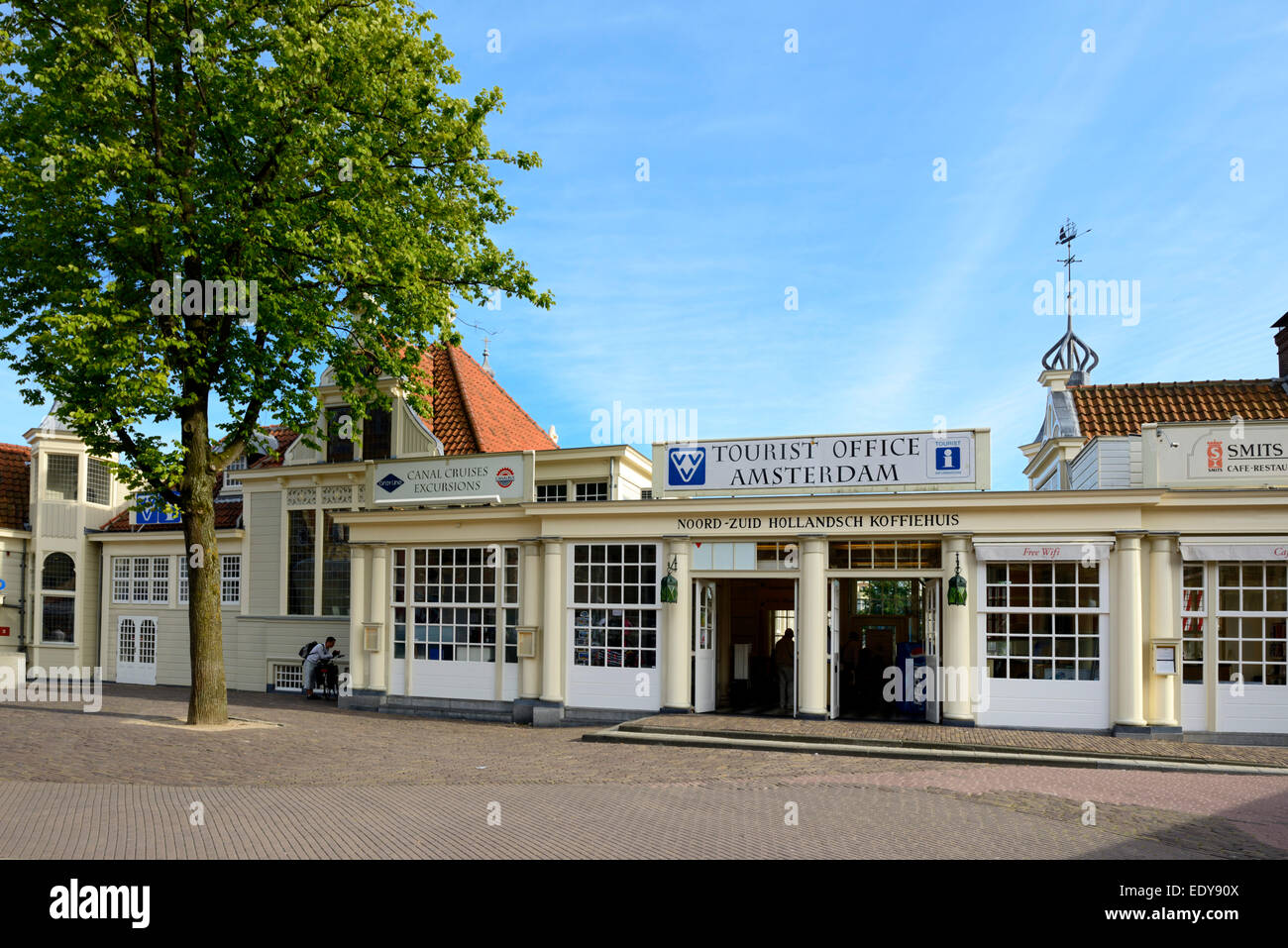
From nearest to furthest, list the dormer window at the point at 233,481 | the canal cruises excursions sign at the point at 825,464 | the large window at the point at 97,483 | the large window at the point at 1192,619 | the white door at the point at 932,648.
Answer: the large window at the point at 1192,619
the white door at the point at 932,648
the canal cruises excursions sign at the point at 825,464
the dormer window at the point at 233,481
the large window at the point at 97,483

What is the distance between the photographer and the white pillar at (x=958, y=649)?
619 inches

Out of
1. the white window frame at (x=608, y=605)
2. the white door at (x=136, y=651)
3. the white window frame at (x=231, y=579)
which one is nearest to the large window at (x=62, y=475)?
the white door at (x=136, y=651)

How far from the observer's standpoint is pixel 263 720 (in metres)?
17.7

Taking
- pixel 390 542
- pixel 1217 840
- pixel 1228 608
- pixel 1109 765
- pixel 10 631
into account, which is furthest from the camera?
pixel 10 631

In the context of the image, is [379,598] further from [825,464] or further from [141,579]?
[141,579]

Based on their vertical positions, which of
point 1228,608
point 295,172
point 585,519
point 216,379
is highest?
point 295,172

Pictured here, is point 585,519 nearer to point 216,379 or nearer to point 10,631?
point 216,379

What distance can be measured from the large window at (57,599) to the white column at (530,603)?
1682cm

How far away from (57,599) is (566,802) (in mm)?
24038

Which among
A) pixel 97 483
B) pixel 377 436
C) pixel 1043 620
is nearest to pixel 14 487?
pixel 97 483

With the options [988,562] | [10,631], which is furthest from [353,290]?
[10,631]

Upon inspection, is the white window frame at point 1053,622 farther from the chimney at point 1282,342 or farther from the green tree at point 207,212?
the chimney at point 1282,342

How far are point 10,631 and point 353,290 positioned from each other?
18.1 m

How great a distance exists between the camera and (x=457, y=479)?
64.8ft
